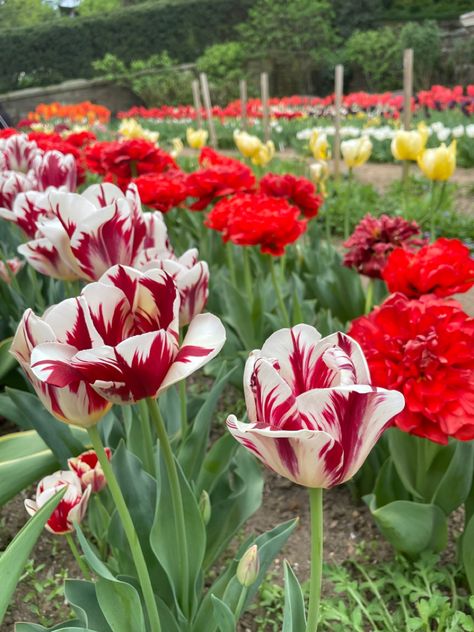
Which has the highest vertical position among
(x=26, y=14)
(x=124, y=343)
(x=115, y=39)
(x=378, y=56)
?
(x=124, y=343)

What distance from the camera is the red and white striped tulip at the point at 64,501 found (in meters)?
1.07

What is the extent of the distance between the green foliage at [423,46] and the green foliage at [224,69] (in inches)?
207

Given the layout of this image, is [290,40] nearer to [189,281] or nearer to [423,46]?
[423,46]

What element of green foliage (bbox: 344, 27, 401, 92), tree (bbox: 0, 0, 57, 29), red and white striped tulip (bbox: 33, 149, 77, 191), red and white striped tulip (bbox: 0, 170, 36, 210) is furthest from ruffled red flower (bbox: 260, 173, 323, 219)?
green foliage (bbox: 344, 27, 401, 92)

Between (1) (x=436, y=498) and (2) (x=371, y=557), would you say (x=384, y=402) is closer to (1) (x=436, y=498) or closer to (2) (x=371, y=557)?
(1) (x=436, y=498)

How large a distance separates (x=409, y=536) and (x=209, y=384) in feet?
4.25

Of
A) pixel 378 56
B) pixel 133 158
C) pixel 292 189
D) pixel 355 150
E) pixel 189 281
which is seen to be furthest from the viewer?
pixel 378 56

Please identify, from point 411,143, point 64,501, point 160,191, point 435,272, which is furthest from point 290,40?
point 64,501

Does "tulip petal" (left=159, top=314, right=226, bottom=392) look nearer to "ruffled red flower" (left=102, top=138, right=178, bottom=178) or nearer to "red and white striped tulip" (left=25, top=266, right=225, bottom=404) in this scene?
"red and white striped tulip" (left=25, top=266, right=225, bottom=404)

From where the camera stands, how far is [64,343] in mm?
683

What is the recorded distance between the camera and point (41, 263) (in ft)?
4.15

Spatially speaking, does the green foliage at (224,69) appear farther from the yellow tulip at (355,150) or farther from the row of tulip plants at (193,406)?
the row of tulip plants at (193,406)

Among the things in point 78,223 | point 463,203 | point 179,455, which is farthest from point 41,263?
point 463,203

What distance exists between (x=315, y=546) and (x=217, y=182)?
180 centimetres
